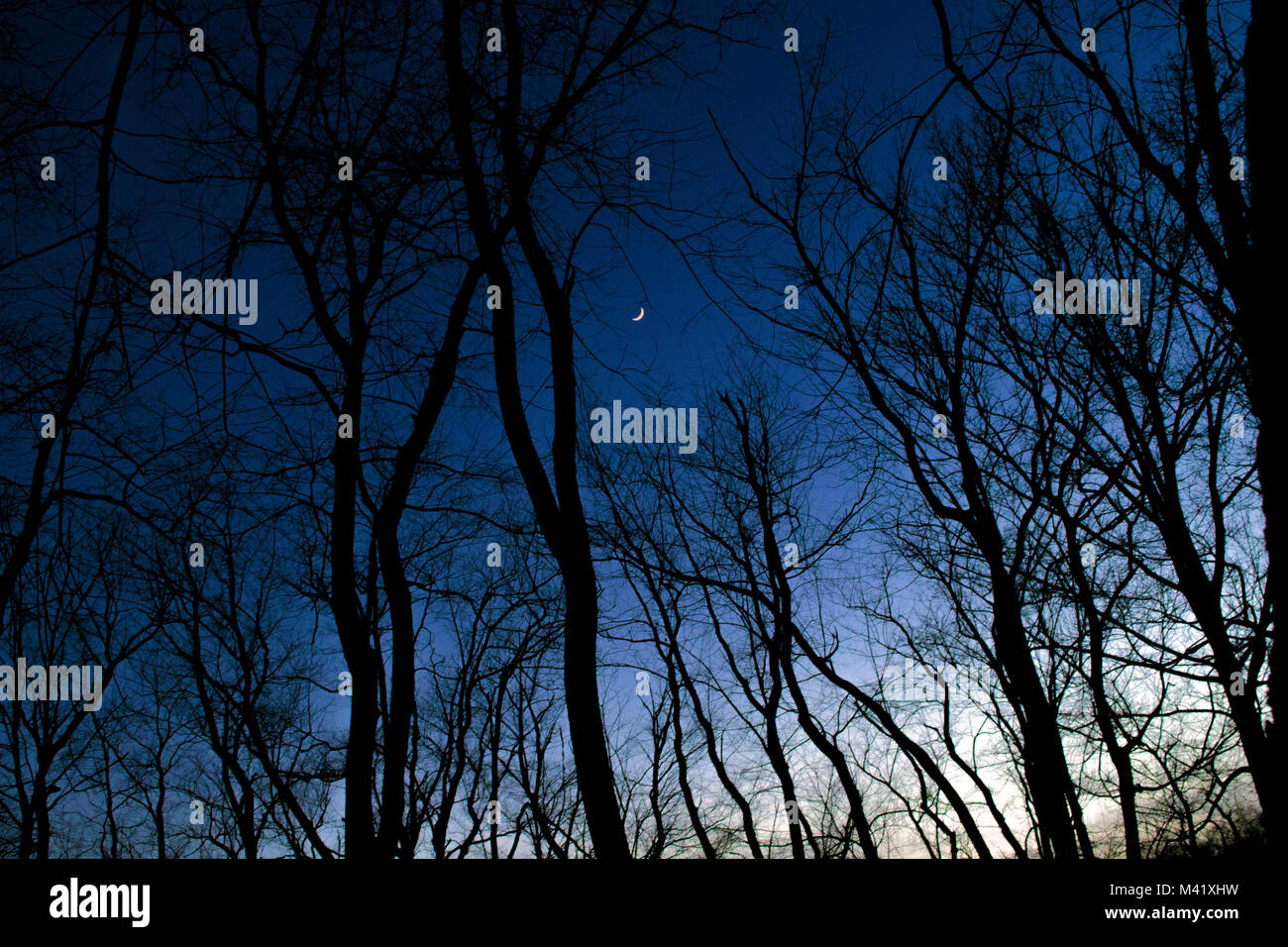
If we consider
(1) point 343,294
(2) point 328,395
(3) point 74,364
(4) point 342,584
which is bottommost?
(4) point 342,584

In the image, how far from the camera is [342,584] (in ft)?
16.3

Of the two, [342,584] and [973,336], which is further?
[973,336]

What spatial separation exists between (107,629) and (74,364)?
6.06m

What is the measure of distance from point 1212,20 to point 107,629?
1130 cm

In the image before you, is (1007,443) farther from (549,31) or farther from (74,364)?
(74,364)

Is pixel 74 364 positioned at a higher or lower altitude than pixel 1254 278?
higher

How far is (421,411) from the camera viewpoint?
5.13 meters
